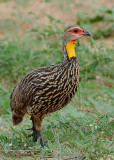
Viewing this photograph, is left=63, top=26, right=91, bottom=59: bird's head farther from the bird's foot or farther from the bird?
the bird's foot

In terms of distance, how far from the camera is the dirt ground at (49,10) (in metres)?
11.8

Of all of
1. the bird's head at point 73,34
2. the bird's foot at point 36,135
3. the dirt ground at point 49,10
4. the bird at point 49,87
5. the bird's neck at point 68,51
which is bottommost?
the bird's foot at point 36,135

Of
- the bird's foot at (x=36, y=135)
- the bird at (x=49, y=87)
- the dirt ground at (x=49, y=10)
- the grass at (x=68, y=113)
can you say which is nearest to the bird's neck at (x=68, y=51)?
the bird at (x=49, y=87)

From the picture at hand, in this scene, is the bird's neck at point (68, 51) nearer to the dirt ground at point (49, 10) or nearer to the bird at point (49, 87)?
the bird at point (49, 87)

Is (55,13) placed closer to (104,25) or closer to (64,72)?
(104,25)

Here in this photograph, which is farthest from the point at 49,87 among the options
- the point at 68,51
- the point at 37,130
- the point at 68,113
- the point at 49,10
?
the point at 49,10

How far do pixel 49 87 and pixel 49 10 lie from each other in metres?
7.61

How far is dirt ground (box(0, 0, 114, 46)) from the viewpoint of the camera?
466 inches

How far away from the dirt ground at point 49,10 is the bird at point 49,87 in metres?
6.27

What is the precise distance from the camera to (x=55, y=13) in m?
12.2

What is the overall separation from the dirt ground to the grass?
2.03 meters

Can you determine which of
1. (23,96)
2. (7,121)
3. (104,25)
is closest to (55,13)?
(104,25)

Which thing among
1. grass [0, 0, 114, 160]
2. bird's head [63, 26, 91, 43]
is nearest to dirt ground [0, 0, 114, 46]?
grass [0, 0, 114, 160]

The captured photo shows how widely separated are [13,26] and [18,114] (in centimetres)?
655
